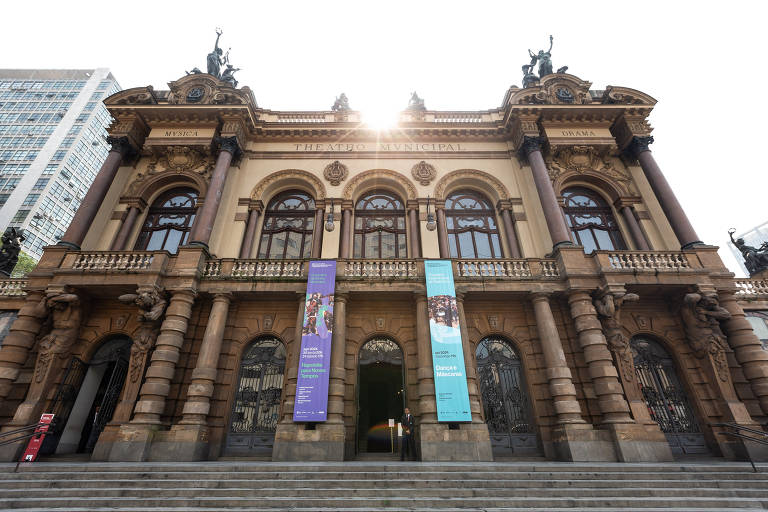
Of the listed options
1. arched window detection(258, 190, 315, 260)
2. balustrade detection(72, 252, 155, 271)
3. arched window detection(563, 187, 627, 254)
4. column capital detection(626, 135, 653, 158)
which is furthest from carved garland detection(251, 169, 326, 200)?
column capital detection(626, 135, 653, 158)

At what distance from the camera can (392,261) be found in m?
13.6

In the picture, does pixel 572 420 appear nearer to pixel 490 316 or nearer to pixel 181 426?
pixel 490 316

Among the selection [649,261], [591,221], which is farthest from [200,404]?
[591,221]

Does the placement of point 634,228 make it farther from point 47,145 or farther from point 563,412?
point 47,145

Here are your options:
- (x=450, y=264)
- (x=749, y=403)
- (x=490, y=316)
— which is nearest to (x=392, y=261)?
(x=450, y=264)

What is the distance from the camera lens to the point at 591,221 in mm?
16641

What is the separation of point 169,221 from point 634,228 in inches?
909

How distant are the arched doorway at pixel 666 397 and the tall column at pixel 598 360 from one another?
7.98 feet

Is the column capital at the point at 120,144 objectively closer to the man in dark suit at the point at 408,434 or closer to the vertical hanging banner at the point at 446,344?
the vertical hanging banner at the point at 446,344

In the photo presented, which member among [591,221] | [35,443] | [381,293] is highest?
[591,221]

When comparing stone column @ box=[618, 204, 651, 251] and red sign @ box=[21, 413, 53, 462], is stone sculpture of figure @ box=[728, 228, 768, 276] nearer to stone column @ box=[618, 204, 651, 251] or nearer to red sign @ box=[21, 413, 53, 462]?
stone column @ box=[618, 204, 651, 251]

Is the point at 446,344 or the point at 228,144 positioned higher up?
the point at 228,144

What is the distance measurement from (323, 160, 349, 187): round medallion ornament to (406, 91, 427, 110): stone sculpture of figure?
6024 millimetres

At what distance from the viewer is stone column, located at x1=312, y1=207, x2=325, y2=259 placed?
15342 millimetres
